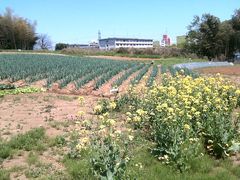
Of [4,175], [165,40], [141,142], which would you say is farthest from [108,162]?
[165,40]

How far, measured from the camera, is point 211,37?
237 ft

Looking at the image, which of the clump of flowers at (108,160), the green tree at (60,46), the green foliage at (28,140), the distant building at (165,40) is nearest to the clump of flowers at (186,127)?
the clump of flowers at (108,160)

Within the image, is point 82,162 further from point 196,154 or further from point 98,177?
point 196,154

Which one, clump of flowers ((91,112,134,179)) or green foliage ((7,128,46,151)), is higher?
clump of flowers ((91,112,134,179))

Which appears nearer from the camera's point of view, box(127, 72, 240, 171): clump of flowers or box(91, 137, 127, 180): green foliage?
box(91, 137, 127, 180): green foliage

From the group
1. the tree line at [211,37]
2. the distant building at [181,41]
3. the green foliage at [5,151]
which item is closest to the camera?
the green foliage at [5,151]

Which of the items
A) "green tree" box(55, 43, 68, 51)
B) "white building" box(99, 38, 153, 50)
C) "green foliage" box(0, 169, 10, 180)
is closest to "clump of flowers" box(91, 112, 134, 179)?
"green foliage" box(0, 169, 10, 180)

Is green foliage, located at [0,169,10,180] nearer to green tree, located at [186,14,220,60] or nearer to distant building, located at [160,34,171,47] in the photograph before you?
green tree, located at [186,14,220,60]

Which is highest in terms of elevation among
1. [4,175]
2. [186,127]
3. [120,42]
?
[186,127]

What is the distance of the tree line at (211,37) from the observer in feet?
234

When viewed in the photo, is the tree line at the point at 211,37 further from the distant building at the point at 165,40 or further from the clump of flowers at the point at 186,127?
the distant building at the point at 165,40

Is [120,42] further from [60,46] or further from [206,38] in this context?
[206,38]

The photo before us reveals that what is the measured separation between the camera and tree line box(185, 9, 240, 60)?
2805 inches

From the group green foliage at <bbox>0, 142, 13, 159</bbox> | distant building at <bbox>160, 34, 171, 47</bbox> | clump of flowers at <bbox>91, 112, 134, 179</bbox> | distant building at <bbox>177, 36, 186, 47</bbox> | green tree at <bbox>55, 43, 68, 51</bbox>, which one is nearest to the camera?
clump of flowers at <bbox>91, 112, 134, 179</bbox>
